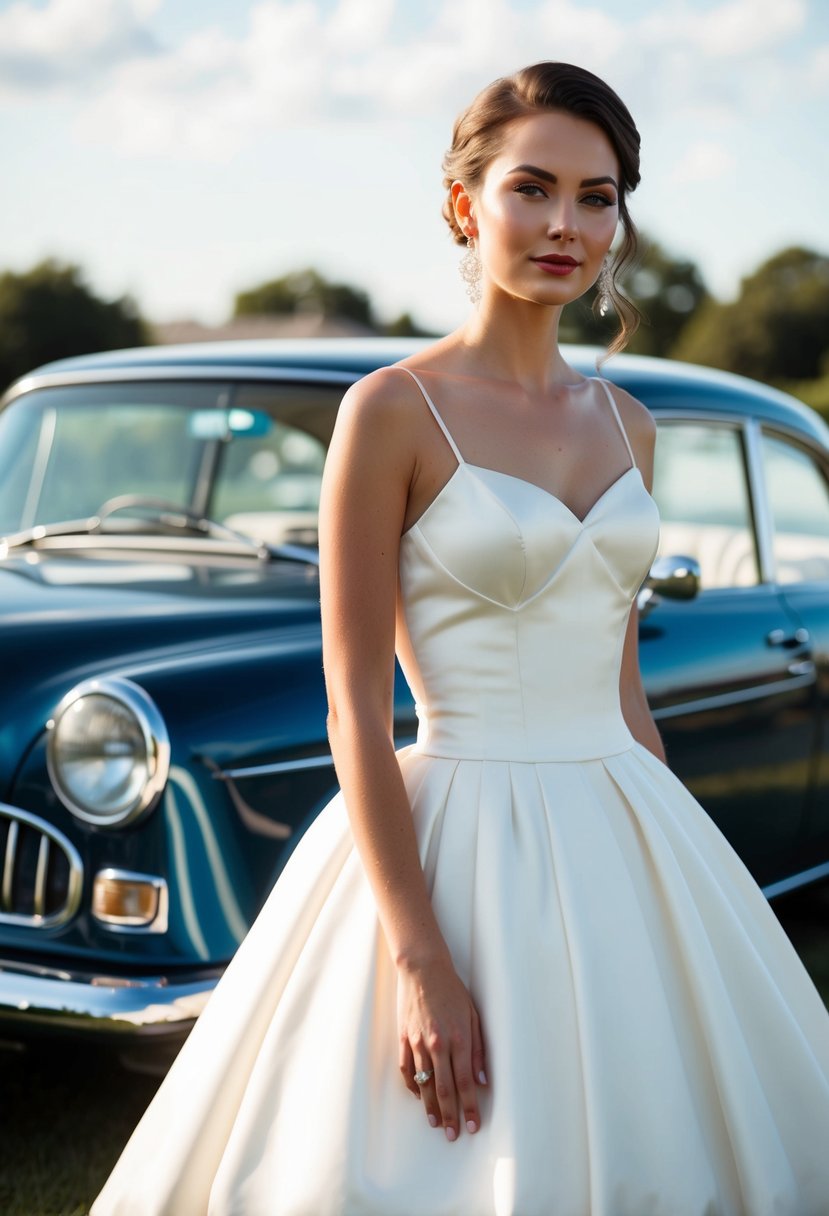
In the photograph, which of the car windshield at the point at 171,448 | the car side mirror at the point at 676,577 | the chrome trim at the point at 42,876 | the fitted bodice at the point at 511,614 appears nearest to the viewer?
the fitted bodice at the point at 511,614

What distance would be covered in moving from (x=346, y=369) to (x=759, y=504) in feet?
4.26

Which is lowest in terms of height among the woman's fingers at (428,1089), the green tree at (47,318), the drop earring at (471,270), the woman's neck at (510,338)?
the woman's fingers at (428,1089)

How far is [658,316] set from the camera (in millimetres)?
83250

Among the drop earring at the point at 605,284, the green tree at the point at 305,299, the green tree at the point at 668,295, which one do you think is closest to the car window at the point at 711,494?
the drop earring at the point at 605,284

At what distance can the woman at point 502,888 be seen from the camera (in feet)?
5.55

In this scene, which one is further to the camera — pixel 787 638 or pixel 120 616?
pixel 787 638

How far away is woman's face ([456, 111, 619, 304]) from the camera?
74.7 inches

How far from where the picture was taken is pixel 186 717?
275 cm

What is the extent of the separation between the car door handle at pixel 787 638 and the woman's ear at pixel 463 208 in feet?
7.28

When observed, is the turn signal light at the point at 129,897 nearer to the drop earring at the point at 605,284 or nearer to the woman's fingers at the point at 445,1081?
the woman's fingers at the point at 445,1081

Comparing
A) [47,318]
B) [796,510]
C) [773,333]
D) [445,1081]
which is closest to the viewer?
[445,1081]

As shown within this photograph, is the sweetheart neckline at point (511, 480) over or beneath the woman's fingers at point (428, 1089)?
over

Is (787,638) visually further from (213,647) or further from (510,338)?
(510,338)

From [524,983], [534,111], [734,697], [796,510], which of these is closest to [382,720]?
[524,983]
